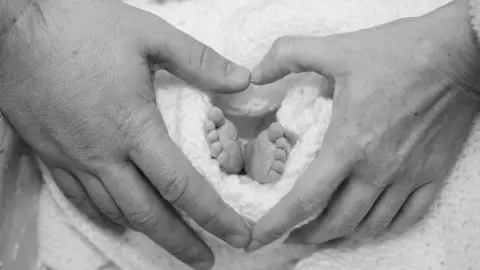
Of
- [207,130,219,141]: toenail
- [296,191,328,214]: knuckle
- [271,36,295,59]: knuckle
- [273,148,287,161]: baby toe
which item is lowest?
[296,191,328,214]: knuckle

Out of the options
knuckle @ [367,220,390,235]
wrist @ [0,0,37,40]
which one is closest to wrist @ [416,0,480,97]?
knuckle @ [367,220,390,235]

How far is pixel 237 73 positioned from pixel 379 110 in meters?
0.24

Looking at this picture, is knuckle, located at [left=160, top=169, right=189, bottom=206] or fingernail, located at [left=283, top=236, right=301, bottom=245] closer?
knuckle, located at [left=160, top=169, right=189, bottom=206]

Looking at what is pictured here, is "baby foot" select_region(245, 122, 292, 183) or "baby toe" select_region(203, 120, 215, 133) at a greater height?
"baby toe" select_region(203, 120, 215, 133)

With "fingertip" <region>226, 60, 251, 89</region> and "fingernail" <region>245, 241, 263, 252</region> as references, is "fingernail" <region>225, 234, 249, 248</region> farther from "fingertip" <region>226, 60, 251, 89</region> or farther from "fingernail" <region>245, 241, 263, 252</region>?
"fingertip" <region>226, 60, 251, 89</region>

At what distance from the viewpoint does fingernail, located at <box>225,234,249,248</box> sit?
0.78m

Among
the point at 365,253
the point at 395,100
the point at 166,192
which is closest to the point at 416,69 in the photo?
the point at 395,100

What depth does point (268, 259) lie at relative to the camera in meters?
0.86

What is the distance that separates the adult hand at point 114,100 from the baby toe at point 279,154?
0.40 ft

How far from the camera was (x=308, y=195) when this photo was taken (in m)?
0.75

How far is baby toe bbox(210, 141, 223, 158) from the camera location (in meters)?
0.80

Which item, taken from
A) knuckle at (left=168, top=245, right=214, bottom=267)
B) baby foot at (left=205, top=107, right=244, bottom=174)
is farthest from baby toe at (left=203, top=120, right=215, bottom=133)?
knuckle at (left=168, top=245, right=214, bottom=267)

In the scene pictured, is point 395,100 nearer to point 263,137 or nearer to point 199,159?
point 263,137

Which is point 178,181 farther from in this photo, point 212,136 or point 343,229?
point 343,229
